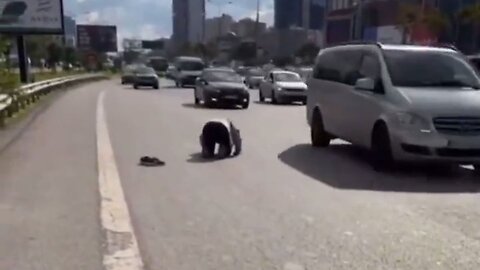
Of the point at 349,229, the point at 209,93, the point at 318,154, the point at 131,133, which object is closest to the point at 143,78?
the point at 209,93

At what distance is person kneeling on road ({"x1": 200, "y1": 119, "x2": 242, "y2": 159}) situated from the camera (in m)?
12.7

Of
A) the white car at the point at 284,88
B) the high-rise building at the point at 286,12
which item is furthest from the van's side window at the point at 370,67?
the high-rise building at the point at 286,12

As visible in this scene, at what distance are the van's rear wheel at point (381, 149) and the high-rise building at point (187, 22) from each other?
4126 inches

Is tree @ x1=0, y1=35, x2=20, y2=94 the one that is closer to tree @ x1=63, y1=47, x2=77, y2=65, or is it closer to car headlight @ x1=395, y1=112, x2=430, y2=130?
car headlight @ x1=395, y1=112, x2=430, y2=130

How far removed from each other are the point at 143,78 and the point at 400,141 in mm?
43515

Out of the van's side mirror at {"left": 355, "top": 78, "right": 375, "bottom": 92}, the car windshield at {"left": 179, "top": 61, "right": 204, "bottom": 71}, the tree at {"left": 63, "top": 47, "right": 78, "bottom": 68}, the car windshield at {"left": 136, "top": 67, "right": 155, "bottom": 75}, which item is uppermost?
the van's side mirror at {"left": 355, "top": 78, "right": 375, "bottom": 92}

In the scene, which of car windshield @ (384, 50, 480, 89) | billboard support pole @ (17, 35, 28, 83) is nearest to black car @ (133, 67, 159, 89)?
billboard support pole @ (17, 35, 28, 83)

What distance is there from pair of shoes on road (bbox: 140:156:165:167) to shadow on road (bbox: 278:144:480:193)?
207 cm

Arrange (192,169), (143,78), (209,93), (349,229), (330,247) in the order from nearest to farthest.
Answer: (330,247) < (349,229) < (192,169) < (209,93) < (143,78)

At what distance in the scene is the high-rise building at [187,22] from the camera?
120 m


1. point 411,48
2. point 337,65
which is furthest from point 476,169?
point 337,65

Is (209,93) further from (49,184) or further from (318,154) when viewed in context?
(49,184)

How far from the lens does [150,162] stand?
11.7 m

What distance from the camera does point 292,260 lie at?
19.8 ft
